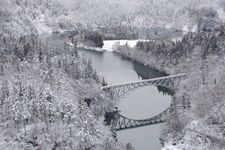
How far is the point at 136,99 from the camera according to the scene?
108 m

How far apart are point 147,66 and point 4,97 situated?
73699mm

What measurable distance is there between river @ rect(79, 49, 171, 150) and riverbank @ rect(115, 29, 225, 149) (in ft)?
12.0

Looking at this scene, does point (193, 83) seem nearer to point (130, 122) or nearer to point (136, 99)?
point (136, 99)

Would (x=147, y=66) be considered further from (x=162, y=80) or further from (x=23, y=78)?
(x=23, y=78)

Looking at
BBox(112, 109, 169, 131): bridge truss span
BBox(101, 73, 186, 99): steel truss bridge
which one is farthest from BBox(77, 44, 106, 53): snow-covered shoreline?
BBox(112, 109, 169, 131): bridge truss span

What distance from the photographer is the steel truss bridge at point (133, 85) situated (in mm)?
100750

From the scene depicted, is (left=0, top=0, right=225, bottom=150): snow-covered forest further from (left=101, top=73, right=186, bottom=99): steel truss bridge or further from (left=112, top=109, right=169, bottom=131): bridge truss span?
(left=112, top=109, right=169, bottom=131): bridge truss span

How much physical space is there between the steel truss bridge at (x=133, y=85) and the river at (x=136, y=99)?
280 centimetres

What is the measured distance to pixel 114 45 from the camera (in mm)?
185375

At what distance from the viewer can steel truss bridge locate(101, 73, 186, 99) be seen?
3967 inches

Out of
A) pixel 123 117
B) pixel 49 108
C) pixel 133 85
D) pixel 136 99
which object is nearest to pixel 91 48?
pixel 136 99

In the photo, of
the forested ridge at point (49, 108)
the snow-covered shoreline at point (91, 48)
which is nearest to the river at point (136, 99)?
the forested ridge at point (49, 108)

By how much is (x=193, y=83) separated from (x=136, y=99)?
49.4ft

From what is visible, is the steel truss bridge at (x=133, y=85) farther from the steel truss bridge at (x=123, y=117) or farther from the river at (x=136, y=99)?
the river at (x=136, y=99)
